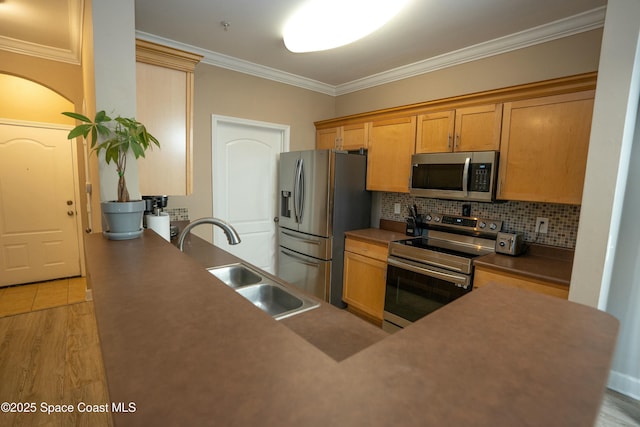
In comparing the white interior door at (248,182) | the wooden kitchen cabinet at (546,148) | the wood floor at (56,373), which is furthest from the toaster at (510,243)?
the white interior door at (248,182)

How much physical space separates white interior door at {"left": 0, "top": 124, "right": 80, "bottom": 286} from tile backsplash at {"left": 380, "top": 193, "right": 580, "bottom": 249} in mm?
4525

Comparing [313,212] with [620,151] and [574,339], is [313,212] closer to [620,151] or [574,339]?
[620,151]

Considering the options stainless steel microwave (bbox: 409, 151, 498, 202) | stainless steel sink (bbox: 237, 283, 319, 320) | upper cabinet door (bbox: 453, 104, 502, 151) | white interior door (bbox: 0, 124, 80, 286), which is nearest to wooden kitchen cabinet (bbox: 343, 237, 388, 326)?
stainless steel microwave (bbox: 409, 151, 498, 202)

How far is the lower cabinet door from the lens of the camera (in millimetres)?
2848

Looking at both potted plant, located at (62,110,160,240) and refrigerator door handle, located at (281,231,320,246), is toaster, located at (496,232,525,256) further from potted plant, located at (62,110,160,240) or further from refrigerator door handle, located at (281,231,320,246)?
potted plant, located at (62,110,160,240)

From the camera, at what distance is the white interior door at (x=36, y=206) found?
3.64m

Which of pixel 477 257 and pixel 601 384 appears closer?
pixel 601 384

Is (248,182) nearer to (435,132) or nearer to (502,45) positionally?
(435,132)

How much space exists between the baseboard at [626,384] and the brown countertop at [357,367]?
208 centimetres

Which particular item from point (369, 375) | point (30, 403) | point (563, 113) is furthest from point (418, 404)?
point (30, 403)

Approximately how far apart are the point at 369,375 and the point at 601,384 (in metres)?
0.37

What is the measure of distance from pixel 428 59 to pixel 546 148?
1.44 m

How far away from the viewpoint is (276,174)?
3613mm

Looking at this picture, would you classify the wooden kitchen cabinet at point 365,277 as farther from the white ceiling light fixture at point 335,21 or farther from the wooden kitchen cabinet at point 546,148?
the white ceiling light fixture at point 335,21
